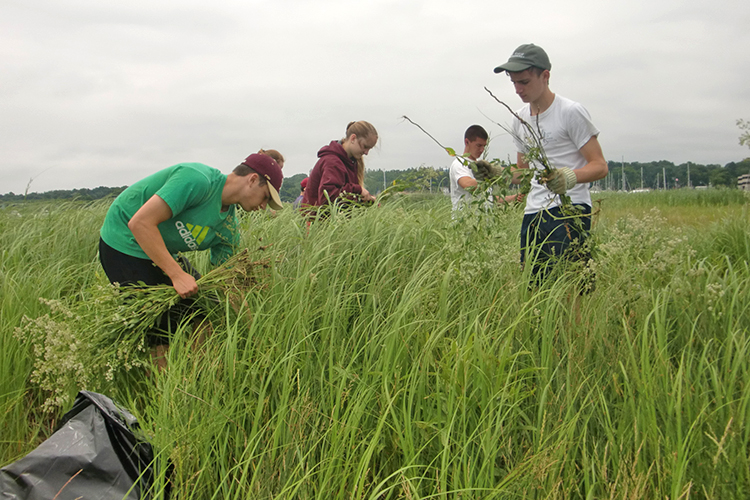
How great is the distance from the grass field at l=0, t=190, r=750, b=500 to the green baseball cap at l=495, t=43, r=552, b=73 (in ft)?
3.12

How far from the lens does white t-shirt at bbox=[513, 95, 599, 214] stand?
101 inches

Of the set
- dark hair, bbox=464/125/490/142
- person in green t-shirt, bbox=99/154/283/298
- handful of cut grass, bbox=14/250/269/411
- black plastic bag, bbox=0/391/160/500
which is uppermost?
dark hair, bbox=464/125/490/142

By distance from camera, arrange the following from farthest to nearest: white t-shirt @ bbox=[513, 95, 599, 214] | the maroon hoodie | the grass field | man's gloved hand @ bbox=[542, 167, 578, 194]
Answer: the maroon hoodie → white t-shirt @ bbox=[513, 95, 599, 214] → man's gloved hand @ bbox=[542, 167, 578, 194] → the grass field

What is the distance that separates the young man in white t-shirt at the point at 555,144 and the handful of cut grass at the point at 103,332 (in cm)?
169

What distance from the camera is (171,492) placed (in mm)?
1517

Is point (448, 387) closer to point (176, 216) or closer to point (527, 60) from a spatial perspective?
point (176, 216)

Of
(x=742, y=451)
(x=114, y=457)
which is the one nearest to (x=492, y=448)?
(x=742, y=451)

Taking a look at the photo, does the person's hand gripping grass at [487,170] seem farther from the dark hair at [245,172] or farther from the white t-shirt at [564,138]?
the dark hair at [245,172]

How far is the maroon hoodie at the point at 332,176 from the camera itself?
3.90m

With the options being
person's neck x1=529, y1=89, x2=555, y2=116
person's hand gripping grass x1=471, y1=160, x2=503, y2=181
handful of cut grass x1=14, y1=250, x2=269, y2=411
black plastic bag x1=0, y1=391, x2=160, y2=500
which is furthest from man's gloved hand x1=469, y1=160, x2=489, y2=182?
black plastic bag x1=0, y1=391, x2=160, y2=500

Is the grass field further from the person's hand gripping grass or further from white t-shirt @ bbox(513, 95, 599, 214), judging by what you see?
white t-shirt @ bbox(513, 95, 599, 214)

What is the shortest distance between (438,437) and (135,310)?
1.62 meters

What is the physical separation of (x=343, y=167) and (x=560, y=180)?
6.89 ft

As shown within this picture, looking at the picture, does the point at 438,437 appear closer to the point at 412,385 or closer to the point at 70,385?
the point at 412,385
